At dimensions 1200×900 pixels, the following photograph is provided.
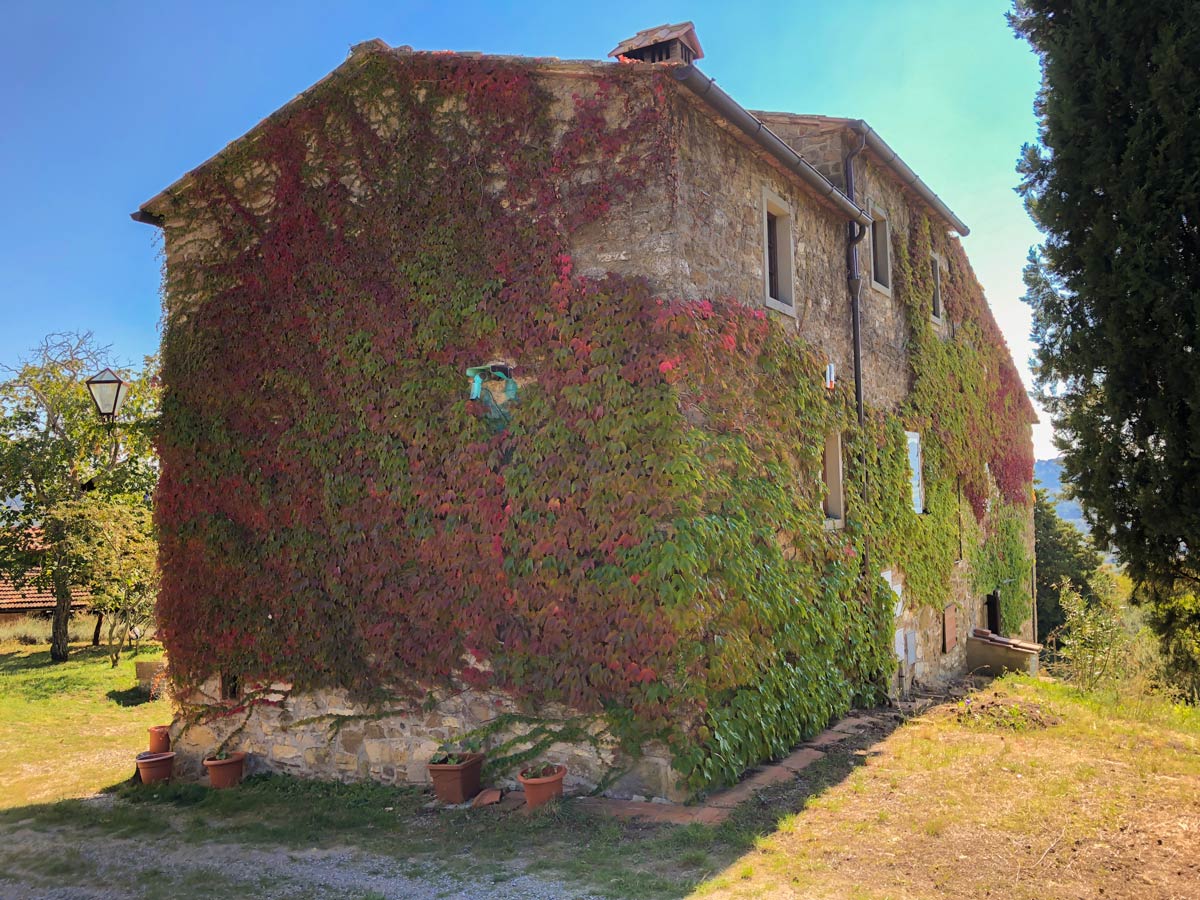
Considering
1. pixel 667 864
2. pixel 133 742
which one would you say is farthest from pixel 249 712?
pixel 667 864

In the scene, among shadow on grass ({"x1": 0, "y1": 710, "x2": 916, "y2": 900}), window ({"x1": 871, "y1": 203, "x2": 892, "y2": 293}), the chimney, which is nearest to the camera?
shadow on grass ({"x1": 0, "y1": 710, "x2": 916, "y2": 900})

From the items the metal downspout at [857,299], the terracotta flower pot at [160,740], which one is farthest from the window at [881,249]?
the terracotta flower pot at [160,740]

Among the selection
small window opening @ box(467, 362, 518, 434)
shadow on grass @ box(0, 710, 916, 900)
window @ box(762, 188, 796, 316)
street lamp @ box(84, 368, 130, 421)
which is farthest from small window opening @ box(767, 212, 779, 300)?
street lamp @ box(84, 368, 130, 421)

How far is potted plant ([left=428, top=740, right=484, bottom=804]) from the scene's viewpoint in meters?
7.52

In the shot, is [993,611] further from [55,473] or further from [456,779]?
[55,473]

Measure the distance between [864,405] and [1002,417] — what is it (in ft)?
23.3

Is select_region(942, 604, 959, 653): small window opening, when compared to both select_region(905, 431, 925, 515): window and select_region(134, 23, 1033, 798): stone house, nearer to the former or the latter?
select_region(134, 23, 1033, 798): stone house

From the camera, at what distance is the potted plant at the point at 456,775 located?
752 cm

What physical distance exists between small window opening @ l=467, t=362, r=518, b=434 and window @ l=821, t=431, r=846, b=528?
408 cm

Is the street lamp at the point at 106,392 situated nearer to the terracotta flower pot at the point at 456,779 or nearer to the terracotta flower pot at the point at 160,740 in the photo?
the terracotta flower pot at the point at 160,740

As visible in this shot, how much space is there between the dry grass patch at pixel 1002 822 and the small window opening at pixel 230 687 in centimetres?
593

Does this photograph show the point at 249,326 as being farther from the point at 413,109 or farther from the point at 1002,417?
the point at 1002,417

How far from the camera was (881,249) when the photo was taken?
1240cm

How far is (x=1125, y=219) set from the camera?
6.33 meters
